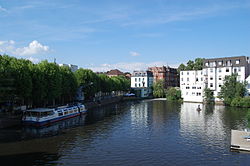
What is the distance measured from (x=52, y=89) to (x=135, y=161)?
39.1m

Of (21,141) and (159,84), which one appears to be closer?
(21,141)

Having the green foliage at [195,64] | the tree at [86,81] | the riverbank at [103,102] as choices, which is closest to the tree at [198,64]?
the green foliage at [195,64]

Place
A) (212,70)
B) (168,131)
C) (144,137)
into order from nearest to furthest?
(144,137), (168,131), (212,70)

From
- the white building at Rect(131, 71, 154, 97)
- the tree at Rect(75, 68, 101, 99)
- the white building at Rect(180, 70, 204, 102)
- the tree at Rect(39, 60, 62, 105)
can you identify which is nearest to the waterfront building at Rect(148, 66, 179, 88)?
the white building at Rect(131, 71, 154, 97)

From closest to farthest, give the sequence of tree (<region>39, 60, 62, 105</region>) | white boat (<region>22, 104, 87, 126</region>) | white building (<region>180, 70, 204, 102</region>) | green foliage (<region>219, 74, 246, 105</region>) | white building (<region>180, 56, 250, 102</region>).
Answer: white boat (<region>22, 104, 87, 126</region>), tree (<region>39, 60, 62, 105</region>), green foliage (<region>219, 74, 246, 105</region>), white building (<region>180, 56, 250, 102</region>), white building (<region>180, 70, 204, 102</region>)

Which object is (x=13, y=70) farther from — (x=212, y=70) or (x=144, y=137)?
(x=212, y=70)

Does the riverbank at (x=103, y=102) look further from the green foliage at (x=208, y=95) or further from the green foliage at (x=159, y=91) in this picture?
the green foliage at (x=208, y=95)

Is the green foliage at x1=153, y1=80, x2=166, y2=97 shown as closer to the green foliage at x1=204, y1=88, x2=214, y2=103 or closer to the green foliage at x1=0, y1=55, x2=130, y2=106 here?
the green foliage at x1=204, y1=88, x2=214, y2=103

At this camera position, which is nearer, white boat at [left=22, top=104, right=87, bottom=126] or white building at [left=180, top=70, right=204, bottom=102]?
white boat at [left=22, top=104, right=87, bottom=126]

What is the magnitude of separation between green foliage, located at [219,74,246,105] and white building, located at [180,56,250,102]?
21.9ft

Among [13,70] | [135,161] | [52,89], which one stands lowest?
[135,161]

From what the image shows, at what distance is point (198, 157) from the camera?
98.2ft

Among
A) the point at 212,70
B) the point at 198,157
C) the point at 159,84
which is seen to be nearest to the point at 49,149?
the point at 198,157

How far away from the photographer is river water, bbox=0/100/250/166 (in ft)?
93.7
